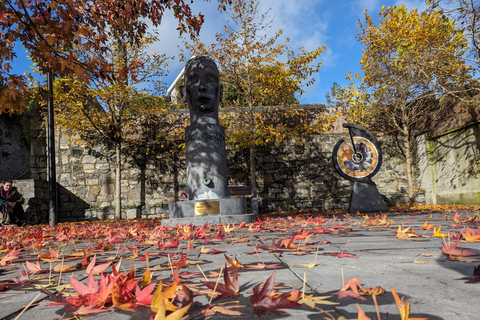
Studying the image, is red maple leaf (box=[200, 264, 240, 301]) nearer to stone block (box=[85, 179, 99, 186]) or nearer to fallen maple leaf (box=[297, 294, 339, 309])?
fallen maple leaf (box=[297, 294, 339, 309])

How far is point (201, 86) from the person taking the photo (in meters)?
5.86

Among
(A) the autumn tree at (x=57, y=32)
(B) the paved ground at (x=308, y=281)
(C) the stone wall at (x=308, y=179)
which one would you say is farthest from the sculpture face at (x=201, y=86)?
(C) the stone wall at (x=308, y=179)

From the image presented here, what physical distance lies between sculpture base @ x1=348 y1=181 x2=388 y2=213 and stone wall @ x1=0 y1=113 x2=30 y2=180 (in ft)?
47.3

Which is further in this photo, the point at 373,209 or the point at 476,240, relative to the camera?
the point at 373,209

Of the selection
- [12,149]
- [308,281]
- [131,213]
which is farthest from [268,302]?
[12,149]

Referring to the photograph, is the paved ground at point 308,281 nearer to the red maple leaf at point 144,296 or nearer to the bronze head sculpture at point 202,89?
the red maple leaf at point 144,296

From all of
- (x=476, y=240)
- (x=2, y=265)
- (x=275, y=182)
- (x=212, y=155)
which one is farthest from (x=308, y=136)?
(x=2, y=265)

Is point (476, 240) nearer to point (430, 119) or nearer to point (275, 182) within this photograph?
point (275, 182)

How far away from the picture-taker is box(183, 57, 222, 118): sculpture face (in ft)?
19.3

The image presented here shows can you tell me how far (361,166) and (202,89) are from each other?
14.6 feet

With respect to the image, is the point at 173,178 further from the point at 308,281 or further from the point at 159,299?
the point at 159,299

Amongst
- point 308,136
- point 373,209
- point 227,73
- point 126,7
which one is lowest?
point 373,209

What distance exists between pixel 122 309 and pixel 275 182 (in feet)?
33.3

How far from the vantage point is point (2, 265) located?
1.96 metres
